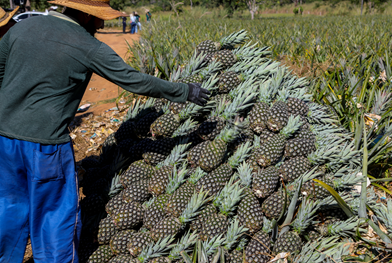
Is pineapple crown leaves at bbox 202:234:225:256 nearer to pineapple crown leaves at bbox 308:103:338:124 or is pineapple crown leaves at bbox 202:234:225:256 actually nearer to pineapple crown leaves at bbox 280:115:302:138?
pineapple crown leaves at bbox 280:115:302:138

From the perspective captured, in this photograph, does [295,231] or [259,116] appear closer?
[295,231]

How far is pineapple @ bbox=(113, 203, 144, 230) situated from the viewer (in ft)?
8.46

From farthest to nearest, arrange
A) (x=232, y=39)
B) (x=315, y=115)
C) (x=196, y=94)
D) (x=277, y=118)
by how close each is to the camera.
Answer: (x=232, y=39)
(x=315, y=115)
(x=277, y=118)
(x=196, y=94)

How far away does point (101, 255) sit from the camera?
2562 mm

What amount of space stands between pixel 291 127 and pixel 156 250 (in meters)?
1.69

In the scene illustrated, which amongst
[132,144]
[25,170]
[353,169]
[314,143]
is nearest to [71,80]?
[25,170]

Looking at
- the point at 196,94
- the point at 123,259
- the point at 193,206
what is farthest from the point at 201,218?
the point at 196,94

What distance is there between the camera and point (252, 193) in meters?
2.61

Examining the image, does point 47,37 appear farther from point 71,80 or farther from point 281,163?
point 281,163

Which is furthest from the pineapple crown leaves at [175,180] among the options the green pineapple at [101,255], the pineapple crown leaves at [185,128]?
the green pineapple at [101,255]

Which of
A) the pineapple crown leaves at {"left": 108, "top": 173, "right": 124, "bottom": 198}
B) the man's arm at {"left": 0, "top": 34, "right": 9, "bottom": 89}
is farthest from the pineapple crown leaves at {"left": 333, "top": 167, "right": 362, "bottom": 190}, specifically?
the man's arm at {"left": 0, "top": 34, "right": 9, "bottom": 89}

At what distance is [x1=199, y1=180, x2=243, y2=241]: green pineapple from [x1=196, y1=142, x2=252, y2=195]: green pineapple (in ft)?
0.26

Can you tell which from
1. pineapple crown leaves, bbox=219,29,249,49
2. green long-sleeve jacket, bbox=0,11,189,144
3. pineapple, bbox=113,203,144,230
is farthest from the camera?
pineapple crown leaves, bbox=219,29,249,49

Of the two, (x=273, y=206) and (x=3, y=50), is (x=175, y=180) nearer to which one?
(x=273, y=206)
